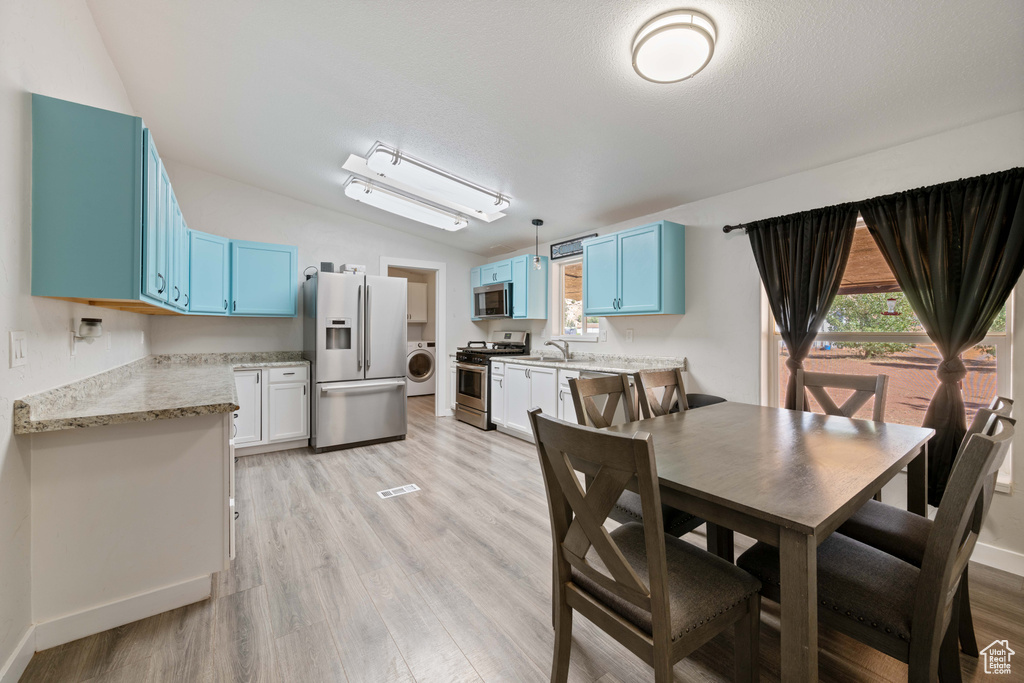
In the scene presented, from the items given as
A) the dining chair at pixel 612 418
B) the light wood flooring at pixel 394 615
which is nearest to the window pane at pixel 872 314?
the light wood flooring at pixel 394 615

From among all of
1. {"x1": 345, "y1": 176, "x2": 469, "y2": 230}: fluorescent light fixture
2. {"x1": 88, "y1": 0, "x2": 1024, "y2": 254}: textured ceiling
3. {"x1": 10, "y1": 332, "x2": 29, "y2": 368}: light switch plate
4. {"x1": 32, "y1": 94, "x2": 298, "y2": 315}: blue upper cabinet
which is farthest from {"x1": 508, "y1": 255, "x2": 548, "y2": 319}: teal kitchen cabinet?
{"x1": 10, "y1": 332, "x2": 29, "y2": 368}: light switch plate

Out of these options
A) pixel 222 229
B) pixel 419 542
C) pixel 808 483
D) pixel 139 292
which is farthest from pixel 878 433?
pixel 222 229

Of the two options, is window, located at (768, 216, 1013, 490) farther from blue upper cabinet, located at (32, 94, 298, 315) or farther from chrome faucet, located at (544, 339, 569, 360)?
blue upper cabinet, located at (32, 94, 298, 315)

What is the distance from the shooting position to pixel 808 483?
1.14 m

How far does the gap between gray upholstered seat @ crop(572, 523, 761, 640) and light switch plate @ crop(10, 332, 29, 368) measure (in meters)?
1.95

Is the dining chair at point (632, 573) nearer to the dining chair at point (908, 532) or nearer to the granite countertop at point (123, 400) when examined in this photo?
the dining chair at point (908, 532)

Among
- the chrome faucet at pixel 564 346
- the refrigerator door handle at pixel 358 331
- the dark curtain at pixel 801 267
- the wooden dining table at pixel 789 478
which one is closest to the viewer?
the wooden dining table at pixel 789 478

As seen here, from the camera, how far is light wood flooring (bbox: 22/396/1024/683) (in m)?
1.42

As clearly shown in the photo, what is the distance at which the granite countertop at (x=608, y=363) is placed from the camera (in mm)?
3581

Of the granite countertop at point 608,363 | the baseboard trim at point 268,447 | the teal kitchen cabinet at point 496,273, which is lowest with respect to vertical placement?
the baseboard trim at point 268,447

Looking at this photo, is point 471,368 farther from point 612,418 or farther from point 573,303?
point 612,418

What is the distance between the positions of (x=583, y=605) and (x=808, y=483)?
73 centimetres

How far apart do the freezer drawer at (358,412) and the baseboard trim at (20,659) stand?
2.50 m

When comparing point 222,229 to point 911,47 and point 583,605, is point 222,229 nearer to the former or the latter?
point 583,605
